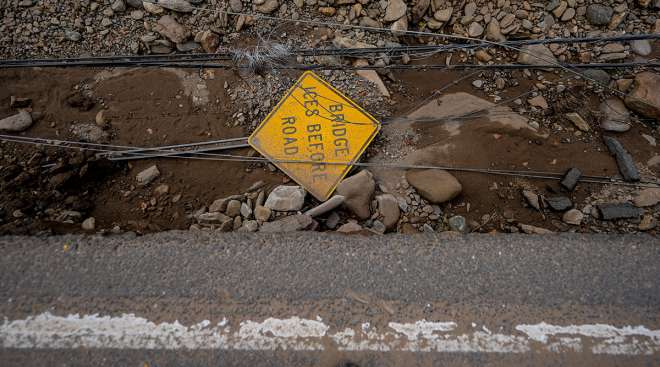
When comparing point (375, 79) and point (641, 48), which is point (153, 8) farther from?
point (641, 48)

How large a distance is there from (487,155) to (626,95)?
133 centimetres

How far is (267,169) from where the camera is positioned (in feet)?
9.39

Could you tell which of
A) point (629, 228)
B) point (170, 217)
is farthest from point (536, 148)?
point (170, 217)

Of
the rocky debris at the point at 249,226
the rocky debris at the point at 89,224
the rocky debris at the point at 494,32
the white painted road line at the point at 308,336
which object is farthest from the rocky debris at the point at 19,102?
the rocky debris at the point at 494,32

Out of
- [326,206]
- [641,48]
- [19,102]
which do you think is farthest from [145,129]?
[641,48]

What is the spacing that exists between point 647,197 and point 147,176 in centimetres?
376

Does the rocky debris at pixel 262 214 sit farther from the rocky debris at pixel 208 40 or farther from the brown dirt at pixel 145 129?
the rocky debris at pixel 208 40

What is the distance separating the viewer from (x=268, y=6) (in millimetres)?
3145

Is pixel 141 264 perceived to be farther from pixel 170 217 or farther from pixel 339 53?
pixel 339 53

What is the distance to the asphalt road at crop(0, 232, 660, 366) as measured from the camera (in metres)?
1.66

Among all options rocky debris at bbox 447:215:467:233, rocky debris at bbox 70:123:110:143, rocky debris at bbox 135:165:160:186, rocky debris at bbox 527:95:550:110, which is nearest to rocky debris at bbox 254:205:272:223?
rocky debris at bbox 135:165:160:186

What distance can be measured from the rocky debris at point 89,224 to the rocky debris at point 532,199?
309 cm

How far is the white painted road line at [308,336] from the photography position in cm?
167

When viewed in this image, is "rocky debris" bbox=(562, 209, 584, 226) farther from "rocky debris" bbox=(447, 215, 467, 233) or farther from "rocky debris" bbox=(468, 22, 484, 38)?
"rocky debris" bbox=(468, 22, 484, 38)
